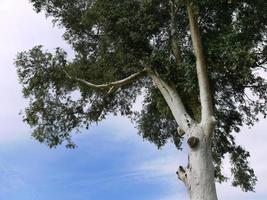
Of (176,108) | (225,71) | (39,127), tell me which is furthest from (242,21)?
(39,127)

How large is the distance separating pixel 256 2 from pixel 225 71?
283 centimetres

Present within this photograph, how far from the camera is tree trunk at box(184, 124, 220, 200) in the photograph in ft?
50.8

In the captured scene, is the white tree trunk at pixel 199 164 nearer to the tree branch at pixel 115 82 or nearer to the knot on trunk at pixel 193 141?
the knot on trunk at pixel 193 141

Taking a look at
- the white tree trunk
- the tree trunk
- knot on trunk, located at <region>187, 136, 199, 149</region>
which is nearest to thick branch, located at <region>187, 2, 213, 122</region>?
the white tree trunk

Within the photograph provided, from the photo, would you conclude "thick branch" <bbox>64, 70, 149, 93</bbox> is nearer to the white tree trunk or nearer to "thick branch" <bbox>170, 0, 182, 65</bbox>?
"thick branch" <bbox>170, 0, 182, 65</bbox>

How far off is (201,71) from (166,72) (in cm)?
188

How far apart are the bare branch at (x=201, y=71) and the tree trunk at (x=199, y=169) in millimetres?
526

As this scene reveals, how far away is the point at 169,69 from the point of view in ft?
60.6

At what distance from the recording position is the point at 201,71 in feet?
56.1

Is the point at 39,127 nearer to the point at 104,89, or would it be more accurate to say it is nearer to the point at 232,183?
the point at 104,89

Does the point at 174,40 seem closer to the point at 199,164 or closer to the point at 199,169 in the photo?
the point at 199,164

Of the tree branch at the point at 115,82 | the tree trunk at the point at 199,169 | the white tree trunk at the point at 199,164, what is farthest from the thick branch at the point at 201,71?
the tree branch at the point at 115,82

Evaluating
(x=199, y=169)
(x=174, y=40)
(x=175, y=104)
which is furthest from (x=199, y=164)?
(x=174, y=40)

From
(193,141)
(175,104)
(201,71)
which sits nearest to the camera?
(193,141)
